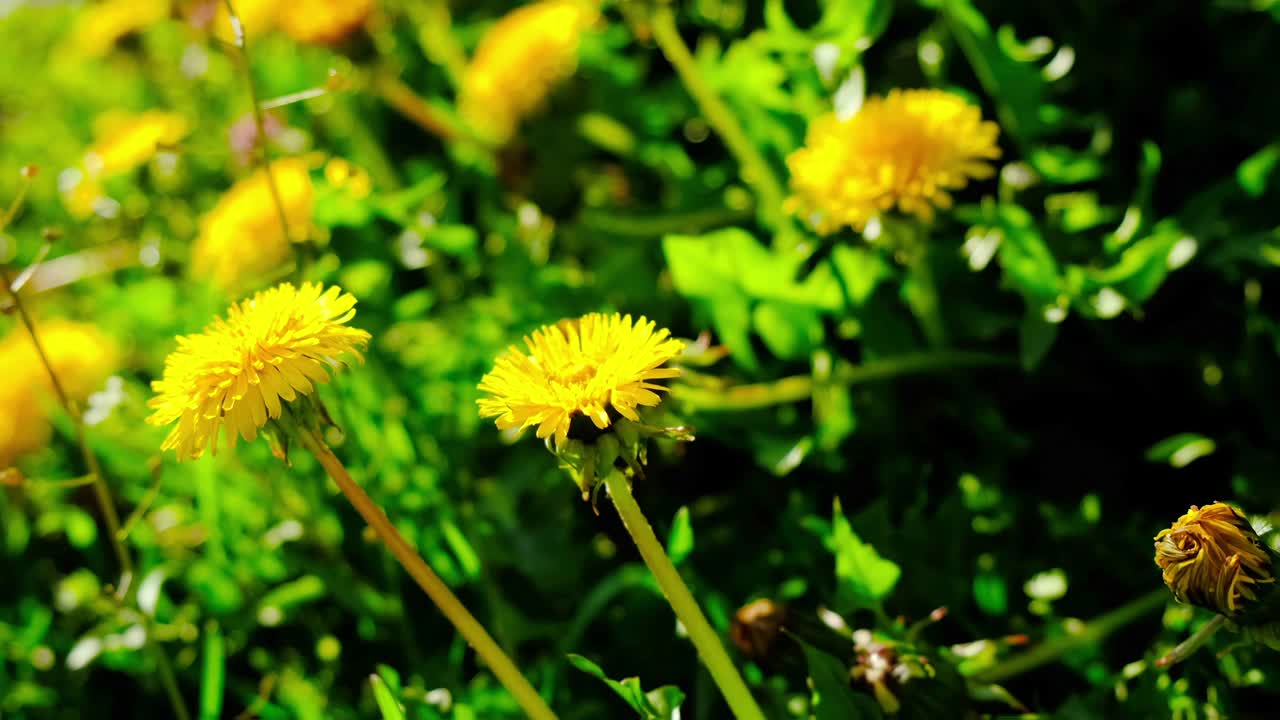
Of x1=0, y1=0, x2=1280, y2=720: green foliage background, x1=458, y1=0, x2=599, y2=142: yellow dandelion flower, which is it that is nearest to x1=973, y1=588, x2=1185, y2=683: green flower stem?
x1=0, y1=0, x2=1280, y2=720: green foliage background

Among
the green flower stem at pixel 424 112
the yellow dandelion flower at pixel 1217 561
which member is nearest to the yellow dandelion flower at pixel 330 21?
the green flower stem at pixel 424 112

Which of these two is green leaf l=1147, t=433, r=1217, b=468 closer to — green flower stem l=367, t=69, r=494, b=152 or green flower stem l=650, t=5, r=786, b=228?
green flower stem l=650, t=5, r=786, b=228

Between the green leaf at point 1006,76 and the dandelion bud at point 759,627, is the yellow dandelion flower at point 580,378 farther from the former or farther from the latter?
the green leaf at point 1006,76

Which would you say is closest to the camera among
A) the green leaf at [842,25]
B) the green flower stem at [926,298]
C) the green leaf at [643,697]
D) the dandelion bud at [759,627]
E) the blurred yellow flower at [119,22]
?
the green leaf at [643,697]

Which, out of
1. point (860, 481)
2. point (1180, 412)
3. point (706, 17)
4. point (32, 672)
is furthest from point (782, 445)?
point (32, 672)

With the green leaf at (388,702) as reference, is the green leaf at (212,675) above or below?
below

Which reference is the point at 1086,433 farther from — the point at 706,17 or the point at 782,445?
the point at 706,17

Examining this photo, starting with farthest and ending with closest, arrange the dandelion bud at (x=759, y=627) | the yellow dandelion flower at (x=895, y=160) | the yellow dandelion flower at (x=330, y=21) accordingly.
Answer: the yellow dandelion flower at (x=330, y=21), the yellow dandelion flower at (x=895, y=160), the dandelion bud at (x=759, y=627)
